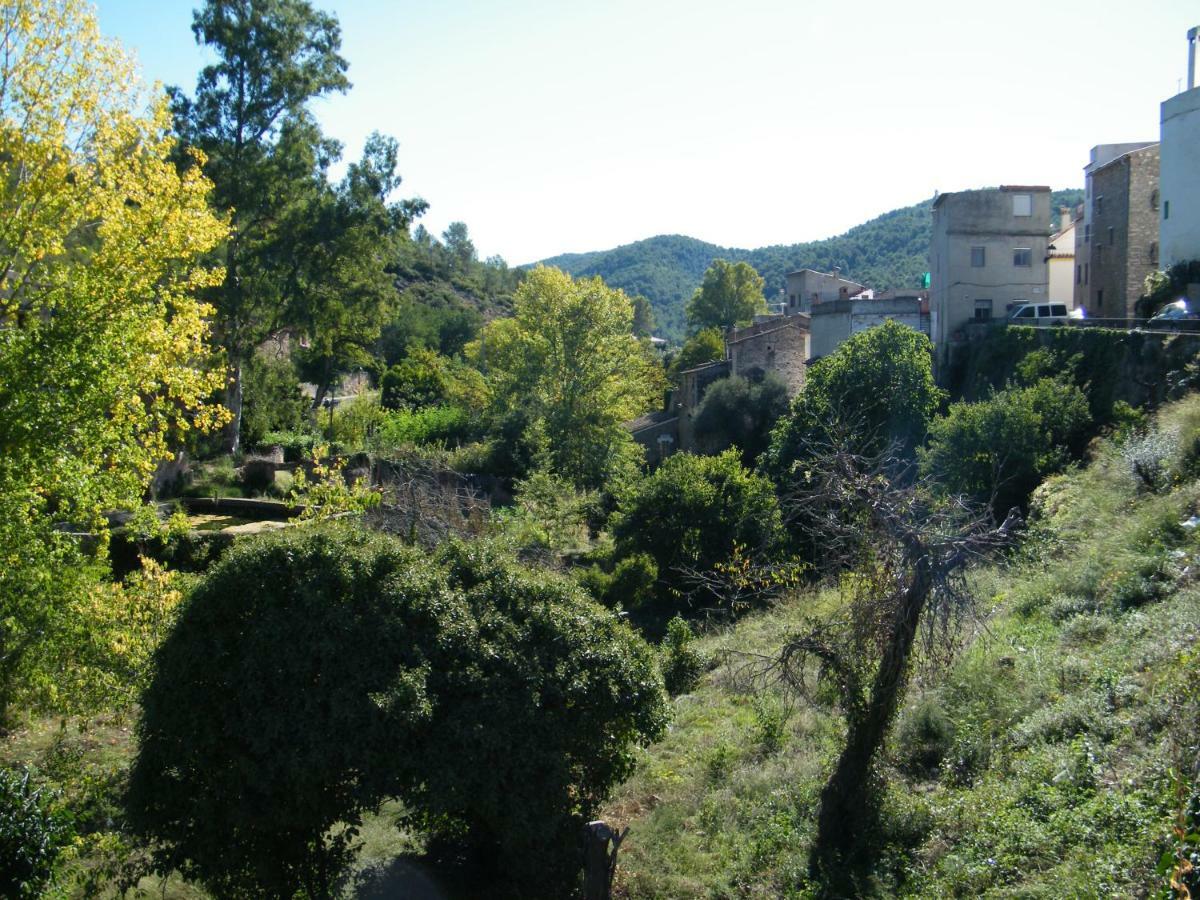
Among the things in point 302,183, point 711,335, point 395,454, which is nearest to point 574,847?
point 395,454

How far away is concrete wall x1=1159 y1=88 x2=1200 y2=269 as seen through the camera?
1066 inches

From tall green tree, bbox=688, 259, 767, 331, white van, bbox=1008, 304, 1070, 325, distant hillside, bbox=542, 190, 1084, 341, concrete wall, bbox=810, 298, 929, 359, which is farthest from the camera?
distant hillside, bbox=542, 190, 1084, 341

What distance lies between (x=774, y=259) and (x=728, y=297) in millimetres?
67069

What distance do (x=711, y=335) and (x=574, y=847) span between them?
50.4 metres

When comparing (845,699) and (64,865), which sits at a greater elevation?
(845,699)

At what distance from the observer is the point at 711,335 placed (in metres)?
57.5

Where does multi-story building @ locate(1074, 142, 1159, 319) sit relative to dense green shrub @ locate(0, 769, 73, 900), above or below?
above

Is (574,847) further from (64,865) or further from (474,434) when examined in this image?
(474,434)

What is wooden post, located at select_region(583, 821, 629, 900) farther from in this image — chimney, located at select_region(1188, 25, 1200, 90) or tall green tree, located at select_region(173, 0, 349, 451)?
chimney, located at select_region(1188, 25, 1200, 90)

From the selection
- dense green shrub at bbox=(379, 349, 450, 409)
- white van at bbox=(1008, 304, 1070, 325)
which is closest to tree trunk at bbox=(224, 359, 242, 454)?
dense green shrub at bbox=(379, 349, 450, 409)

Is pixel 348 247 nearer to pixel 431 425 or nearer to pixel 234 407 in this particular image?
pixel 234 407

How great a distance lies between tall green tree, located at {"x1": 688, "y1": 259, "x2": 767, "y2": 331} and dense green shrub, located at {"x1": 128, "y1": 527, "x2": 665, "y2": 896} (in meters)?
60.7

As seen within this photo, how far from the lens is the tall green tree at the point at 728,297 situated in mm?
68600

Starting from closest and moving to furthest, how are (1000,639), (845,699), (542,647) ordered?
(542,647) < (845,699) < (1000,639)
